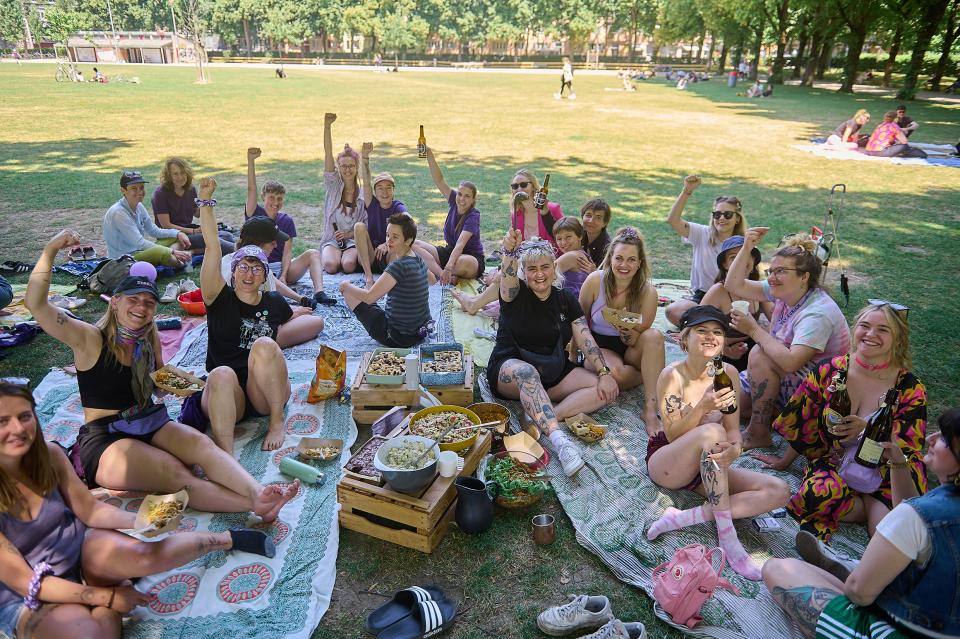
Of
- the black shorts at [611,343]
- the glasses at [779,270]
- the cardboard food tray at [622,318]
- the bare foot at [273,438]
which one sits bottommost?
the bare foot at [273,438]

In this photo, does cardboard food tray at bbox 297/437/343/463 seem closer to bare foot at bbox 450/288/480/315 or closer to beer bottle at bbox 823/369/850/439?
bare foot at bbox 450/288/480/315

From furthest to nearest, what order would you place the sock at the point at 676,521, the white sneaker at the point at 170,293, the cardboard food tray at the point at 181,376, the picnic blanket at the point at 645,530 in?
1. the white sneaker at the point at 170,293
2. the cardboard food tray at the point at 181,376
3. the sock at the point at 676,521
4. the picnic blanket at the point at 645,530

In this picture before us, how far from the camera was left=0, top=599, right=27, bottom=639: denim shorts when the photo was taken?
2.82m

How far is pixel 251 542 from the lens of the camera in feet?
12.3

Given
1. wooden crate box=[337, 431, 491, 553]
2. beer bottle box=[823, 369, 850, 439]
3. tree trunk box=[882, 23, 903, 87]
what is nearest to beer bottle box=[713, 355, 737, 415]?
beer bottle box=[823, 369, 850, 439]

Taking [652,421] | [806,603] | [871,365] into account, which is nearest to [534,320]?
[652,421]

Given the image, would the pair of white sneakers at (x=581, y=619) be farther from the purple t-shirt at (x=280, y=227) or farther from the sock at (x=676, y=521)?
the purple t-shirt at (x=280, y=227)

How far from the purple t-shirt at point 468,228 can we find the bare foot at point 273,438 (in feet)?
13.8

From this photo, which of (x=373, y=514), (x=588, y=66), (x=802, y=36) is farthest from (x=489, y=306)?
(x=588, y=66)

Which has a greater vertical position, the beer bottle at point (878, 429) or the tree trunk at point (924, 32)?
the tree trunk at point (924, 32)

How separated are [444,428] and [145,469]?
2065mm

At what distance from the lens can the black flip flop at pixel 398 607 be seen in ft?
10.8

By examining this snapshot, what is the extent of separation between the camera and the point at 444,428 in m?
4.54

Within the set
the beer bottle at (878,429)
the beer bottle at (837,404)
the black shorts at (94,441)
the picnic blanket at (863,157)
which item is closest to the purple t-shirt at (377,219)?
the black shorts at (94,441)
